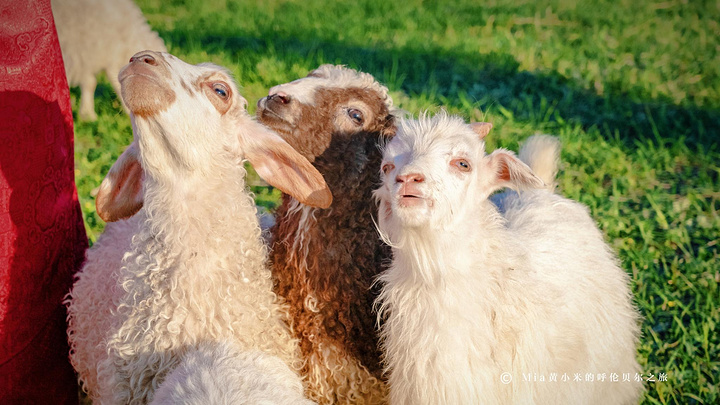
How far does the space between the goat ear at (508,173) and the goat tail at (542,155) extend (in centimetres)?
95

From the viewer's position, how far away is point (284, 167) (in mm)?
2994

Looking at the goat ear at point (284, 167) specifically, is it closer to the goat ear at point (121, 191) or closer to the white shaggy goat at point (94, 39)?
the goat ear at point (121, 191)

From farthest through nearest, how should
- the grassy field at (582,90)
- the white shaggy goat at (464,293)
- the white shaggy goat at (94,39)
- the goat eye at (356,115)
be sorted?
the white shaggy goat at (94,39)
the grassy field at (582,90)
the goat eye at (356,115)
the white shaggy goat at (464,293)

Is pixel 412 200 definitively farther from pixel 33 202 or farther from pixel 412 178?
pixel 33 202

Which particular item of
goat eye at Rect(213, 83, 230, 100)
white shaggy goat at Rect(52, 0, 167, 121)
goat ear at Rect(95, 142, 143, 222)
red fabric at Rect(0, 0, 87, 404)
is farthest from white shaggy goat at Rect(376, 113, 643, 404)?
white shaggy goat at Rect(52, 0, 167, 121)

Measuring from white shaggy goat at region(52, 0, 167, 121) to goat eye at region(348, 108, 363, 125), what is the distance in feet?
11.9

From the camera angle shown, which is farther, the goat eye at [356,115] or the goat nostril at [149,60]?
the goat eye at [356,115]

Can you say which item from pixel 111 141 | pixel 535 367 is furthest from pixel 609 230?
pixel 111 141

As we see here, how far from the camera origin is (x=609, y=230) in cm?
467

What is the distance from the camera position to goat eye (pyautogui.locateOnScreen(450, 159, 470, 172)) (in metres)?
2.69

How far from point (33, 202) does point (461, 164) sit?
6.34 feet

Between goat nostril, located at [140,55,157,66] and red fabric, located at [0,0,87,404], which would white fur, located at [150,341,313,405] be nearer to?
red fabric, located at [0,0,87,404]

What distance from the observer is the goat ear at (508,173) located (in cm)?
272

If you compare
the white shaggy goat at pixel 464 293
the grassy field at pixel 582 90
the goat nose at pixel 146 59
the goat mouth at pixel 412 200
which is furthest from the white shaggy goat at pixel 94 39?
the goat mouth at pixel 412 200
